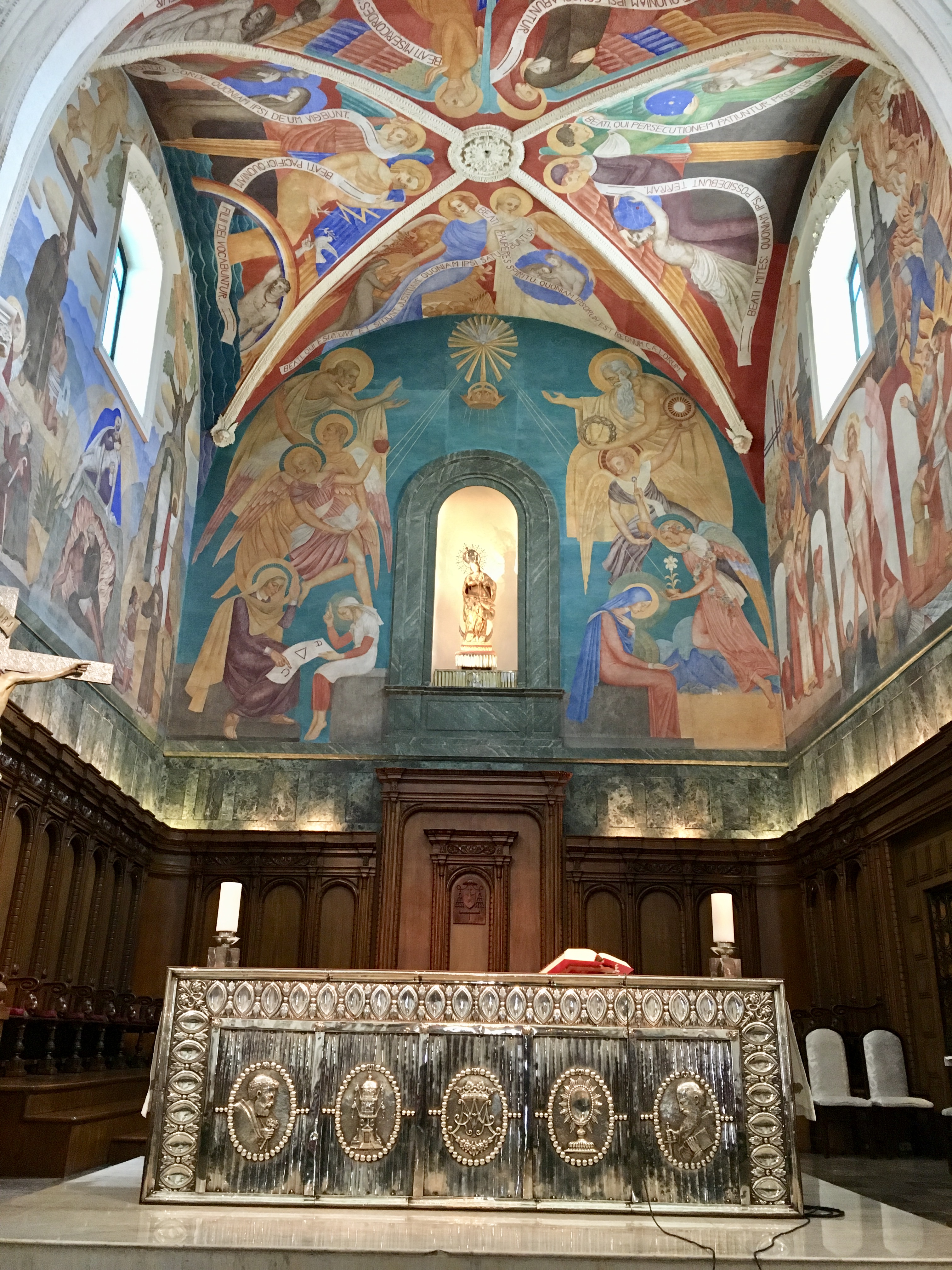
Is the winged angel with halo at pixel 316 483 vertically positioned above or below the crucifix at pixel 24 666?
above

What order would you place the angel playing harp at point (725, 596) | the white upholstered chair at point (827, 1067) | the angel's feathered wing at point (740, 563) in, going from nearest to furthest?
1. the white upholstered chair at point (827, 1067)
2. the angel playing harp at point (725, 596)
3. the angel's feathered wing at point (740, 563)

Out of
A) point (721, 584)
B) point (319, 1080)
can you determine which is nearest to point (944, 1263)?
point (319, 1080)

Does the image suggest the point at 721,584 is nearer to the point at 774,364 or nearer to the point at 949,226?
the point at 774,364

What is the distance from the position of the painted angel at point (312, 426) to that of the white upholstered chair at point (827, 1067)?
841 cm

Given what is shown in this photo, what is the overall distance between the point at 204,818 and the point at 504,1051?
28.6 feet

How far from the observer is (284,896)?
13453 millimetres

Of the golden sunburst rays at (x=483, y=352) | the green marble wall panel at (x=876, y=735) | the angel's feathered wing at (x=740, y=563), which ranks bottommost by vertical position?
the green marble wall panel at (x=876, y=735)

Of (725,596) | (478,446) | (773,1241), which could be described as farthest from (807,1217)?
(478,446)

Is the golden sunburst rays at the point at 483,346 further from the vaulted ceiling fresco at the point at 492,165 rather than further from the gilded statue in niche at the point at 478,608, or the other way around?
the gilded statue in niche at the point at 478,608

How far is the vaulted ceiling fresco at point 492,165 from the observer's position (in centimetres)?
1123

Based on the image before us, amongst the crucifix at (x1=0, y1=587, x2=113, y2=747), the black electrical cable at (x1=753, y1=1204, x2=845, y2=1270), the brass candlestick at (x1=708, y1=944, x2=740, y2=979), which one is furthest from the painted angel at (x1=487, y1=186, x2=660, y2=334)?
the black electrical cable at (x1=753, y1=1204, x2=845, y2=1270)

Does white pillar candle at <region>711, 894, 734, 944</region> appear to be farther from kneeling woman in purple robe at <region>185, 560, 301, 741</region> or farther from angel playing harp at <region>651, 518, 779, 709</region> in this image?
kneeling woman in purple robe at <region>185, 560, 301, 741</region>

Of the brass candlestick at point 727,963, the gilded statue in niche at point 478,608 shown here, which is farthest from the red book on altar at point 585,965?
the gilded statue in niche at point 478,608

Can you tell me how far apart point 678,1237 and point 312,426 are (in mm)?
12731
